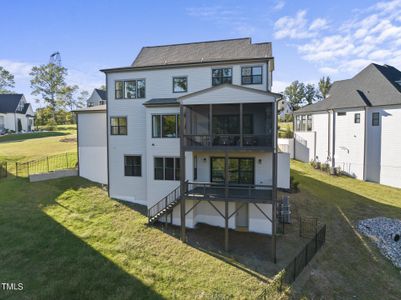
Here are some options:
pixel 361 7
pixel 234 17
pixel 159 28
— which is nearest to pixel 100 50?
pixel 159 28

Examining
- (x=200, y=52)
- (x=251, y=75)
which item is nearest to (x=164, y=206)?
(x=251, y=75)

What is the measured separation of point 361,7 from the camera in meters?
12.9

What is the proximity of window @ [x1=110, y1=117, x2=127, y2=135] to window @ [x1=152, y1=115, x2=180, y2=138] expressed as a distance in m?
2.92

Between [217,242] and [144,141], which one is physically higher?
[144,141]

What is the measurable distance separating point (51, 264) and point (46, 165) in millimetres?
14235

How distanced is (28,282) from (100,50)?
1754 centimetres

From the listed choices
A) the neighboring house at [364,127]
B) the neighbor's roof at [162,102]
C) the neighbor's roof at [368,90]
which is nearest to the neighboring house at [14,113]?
the neighbor's roof at [162,102]

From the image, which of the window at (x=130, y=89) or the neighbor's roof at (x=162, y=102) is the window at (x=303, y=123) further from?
the window at (x=130, y=89)

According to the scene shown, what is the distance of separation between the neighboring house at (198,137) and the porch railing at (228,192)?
0.06 metres

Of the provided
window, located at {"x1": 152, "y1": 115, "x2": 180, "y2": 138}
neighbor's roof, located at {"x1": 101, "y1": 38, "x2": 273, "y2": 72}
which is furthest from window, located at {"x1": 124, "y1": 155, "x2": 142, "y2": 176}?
neighbor's roof, located at {"x1": 101, "y1": 38, "x2": 273, "y2": 72}

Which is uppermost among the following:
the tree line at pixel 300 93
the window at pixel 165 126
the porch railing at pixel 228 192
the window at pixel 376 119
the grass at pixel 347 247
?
the tree line at pixel 300 93

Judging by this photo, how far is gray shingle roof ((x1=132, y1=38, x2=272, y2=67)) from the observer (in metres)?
17.4

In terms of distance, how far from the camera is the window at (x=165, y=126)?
15.7 metres

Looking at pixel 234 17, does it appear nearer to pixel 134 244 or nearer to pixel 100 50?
pixel 100 50
